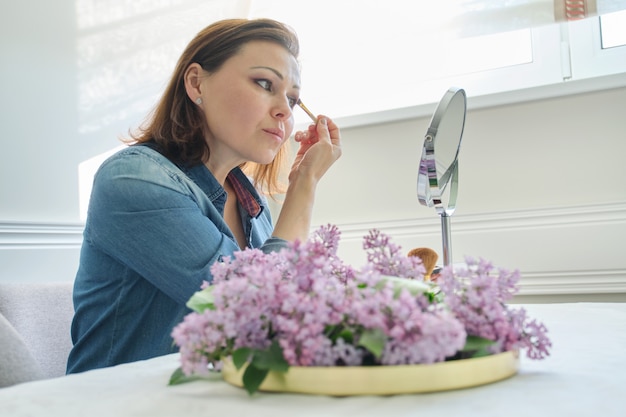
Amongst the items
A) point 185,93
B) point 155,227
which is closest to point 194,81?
point 185,93

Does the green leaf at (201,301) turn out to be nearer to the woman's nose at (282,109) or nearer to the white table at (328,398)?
the white table at (328,398)

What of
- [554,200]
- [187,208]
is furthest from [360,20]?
[187,208]

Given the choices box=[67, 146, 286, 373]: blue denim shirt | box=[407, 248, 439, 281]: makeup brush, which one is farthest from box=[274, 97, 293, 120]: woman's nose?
box=[407, 248, 439, 281]: makeup brush

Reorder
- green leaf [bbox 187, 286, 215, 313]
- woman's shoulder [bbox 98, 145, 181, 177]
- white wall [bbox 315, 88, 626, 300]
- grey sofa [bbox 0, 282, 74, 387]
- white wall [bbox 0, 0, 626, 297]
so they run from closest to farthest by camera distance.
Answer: green leaf [bbox 187, 286, 215, 313] < woman's shoulder [bbox 98, 145, 181, 177] < grey sofa [bbox 0, 282, 74, 387] < white wall [bbox 0, 0, 626, 297] < white wall [bbox 315, 88, 626, 300]

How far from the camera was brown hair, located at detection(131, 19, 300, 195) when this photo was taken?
4.81 ft

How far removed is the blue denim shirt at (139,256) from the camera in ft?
3.66

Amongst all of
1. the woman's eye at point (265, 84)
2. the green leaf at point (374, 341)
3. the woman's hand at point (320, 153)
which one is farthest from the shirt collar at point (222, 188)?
the green leaf at point (374, 341)

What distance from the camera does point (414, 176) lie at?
238cm

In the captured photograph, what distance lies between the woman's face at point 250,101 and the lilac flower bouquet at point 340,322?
1004mm

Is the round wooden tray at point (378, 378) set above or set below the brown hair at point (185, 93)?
below

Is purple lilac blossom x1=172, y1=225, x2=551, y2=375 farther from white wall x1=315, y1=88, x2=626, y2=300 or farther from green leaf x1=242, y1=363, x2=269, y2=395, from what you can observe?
white wall x1=315, y1=88, x2=626, y2=300

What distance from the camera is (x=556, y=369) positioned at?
0.56m

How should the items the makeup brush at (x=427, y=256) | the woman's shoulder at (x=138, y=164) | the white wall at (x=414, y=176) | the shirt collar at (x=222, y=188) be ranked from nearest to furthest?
the makeup brush at (x=427, y=256)
the woman's shoulder at (x=138, y=164)
the shirt collar at (x=222, y=188)
the white wall at (x=414, y=176)

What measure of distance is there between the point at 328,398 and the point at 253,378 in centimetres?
5
